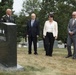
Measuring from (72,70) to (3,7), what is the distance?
90.2 feet

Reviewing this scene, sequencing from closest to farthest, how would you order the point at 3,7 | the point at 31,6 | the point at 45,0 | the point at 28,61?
the point at 28,61, the point at 3,7, the point at 45,0, the point at 31,6

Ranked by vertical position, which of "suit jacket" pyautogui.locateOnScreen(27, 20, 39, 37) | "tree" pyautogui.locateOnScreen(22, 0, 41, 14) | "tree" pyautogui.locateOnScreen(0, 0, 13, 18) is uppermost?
"suit jacket" pyautogui.locateOnScreen(27, 20, 39, 37)

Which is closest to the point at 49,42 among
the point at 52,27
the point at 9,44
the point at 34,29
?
the point at 52,27

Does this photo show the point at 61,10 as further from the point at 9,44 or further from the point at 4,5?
the point at 9,44

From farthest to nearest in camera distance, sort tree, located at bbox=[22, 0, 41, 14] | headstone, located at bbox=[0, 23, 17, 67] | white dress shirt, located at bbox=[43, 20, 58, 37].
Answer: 1. tree, located at bbox=[22, 0, 41, 14]
2. white dress shirt, located at bbox=[43, 20, 58, 37]
3. headstone, located at bbox=[0, 23, 17, 67]

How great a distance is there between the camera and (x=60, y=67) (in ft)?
35.7

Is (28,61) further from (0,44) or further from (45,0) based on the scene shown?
(45,0)

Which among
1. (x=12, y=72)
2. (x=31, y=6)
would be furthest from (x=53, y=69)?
(x=31, y=6)

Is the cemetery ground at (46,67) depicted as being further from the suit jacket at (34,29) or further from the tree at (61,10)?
the tree at (61,10)

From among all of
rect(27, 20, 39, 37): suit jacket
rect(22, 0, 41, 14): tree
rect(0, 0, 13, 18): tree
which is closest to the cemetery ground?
rect(27, 20, 39, 37): suit jacket

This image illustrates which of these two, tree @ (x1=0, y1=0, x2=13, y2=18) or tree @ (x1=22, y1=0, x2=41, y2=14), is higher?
tree @ (x1=0, y1=0, x2=13, y2=18)

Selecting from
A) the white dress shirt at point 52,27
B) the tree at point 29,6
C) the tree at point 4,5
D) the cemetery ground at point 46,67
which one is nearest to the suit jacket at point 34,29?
the white dress shirt at point 52,27

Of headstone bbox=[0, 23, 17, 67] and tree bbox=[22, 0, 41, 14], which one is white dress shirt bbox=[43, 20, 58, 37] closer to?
headstone bbox=[0, 23, 17, 67]

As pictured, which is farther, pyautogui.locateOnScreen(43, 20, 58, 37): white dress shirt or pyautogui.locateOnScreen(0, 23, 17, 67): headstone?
pyautogui.locateOnScreen(43, 20, 58, 37): white dress shirt
